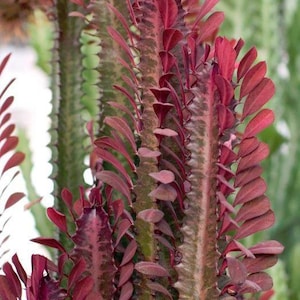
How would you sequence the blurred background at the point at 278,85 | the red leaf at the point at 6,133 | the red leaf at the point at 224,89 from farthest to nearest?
the blurred background at the point at 278,85, the red leaf at the point at 6,133, the red leaf at the point at 224,89

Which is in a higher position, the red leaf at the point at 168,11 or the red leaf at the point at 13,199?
the red leaf at the point at 168,11

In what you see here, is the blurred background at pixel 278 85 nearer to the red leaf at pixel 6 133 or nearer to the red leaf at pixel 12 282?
the red leaf at pixel 6 133

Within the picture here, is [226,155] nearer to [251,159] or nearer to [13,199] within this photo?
[251,159]

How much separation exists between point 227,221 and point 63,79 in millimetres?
372

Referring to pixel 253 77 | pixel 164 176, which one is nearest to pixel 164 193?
pixel 164 176

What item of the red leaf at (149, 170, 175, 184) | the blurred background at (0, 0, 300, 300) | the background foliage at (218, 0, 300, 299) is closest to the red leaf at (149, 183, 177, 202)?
the red leaf at (149, 170, 175, 184)

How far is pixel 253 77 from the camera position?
1.73 feet

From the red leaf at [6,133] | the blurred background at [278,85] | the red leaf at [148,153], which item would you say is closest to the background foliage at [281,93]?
the blurred background at [278,85]

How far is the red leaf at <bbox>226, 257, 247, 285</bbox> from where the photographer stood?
1.65 ft

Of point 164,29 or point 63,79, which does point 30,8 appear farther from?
point 164,29

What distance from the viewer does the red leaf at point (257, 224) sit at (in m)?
0.54

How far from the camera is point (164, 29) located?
55cm

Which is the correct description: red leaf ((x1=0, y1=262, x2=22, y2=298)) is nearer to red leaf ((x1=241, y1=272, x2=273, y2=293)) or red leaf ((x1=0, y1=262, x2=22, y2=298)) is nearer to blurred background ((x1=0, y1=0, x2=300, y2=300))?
red leaf ((x1=241, y1=272, x2=273, y2=293))

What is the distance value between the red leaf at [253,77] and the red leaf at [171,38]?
7 cm
